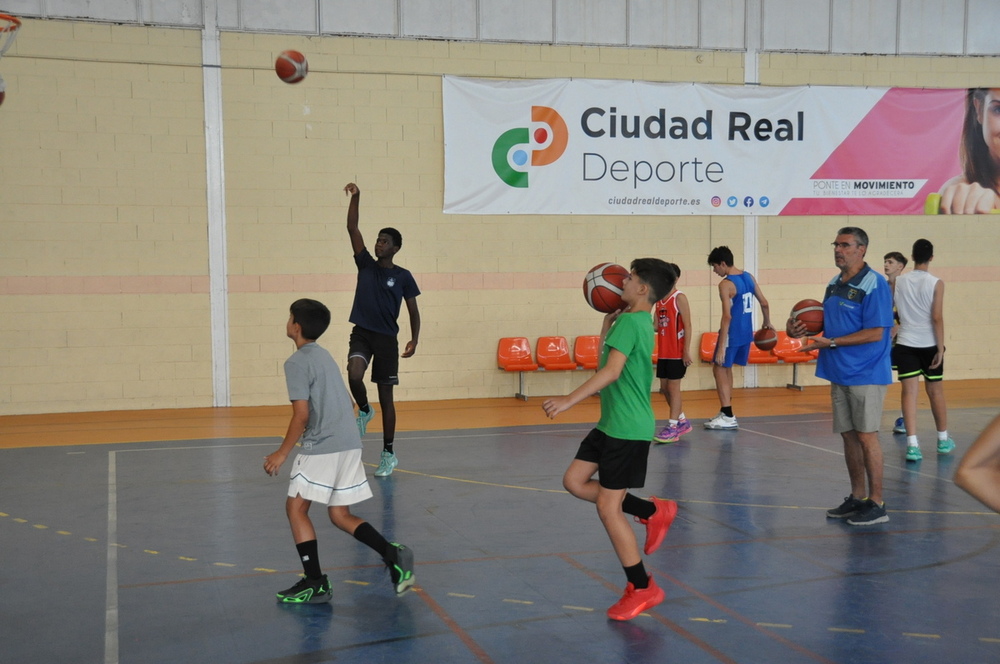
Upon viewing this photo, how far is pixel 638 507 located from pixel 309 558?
190cm

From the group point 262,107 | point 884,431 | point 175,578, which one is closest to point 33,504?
point 175,578

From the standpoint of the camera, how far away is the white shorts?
5.14 m

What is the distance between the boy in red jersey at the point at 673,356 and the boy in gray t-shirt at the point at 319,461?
550 cm

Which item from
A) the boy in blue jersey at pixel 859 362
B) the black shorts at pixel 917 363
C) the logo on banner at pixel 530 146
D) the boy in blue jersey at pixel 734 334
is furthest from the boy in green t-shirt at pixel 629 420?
the logo on banner at pixel 530 146

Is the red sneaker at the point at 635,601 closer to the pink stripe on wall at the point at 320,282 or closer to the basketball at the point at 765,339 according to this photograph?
the basketball at the point at 765,339

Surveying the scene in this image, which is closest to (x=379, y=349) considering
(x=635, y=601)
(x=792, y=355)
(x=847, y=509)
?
(x=847, y=509)

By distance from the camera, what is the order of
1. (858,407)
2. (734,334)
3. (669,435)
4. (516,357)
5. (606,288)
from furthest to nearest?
(516,357) < (734,334) < (669,435) < (858,407) < (606,288)

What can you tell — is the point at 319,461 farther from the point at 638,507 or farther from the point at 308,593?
the point at 638,507

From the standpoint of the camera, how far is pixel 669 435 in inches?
402

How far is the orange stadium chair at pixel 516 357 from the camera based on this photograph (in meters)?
14.0

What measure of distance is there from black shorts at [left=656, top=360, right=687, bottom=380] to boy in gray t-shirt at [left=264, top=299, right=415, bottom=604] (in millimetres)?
5696

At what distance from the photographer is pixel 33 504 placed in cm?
763

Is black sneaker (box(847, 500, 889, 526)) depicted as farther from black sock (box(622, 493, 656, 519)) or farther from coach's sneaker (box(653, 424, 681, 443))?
coach's sneaker (box(653, 424, 681, 443))

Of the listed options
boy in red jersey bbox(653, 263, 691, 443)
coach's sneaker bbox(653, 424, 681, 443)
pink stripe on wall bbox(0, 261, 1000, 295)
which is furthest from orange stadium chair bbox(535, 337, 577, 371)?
coach's sneaker bbox(653, 424, 681, 443)
